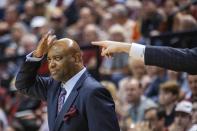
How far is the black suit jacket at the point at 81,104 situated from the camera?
14.5ft

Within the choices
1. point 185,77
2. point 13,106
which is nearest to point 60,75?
point 185,77

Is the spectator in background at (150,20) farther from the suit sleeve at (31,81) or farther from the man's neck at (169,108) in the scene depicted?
the suit sleeve at (31,81)

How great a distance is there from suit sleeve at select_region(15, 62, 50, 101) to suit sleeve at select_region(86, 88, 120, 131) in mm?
610

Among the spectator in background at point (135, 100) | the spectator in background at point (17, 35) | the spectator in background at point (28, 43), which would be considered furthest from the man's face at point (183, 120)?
the spectator in background at point (17, 35)

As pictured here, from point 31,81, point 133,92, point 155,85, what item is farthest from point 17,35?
point 31,81

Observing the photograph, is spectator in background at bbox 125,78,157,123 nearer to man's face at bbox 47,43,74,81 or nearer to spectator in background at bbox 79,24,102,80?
spectator in background at bbox 79,24,102,80

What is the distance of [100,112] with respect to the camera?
442cm

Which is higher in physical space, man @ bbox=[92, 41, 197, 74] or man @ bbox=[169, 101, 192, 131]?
man @ bbox=[92, 41, 197, 74]

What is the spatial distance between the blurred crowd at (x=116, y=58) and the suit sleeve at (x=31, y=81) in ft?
5.19

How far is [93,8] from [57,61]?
22.6 feet

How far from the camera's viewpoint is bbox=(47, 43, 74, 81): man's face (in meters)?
4.62

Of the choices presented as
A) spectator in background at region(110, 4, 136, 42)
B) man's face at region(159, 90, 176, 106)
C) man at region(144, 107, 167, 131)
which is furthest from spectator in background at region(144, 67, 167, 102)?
spectator in background at region(110, 4, 136, 42)

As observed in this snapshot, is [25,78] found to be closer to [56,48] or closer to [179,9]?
[56,48]

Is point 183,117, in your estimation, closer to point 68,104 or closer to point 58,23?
point 68,104
